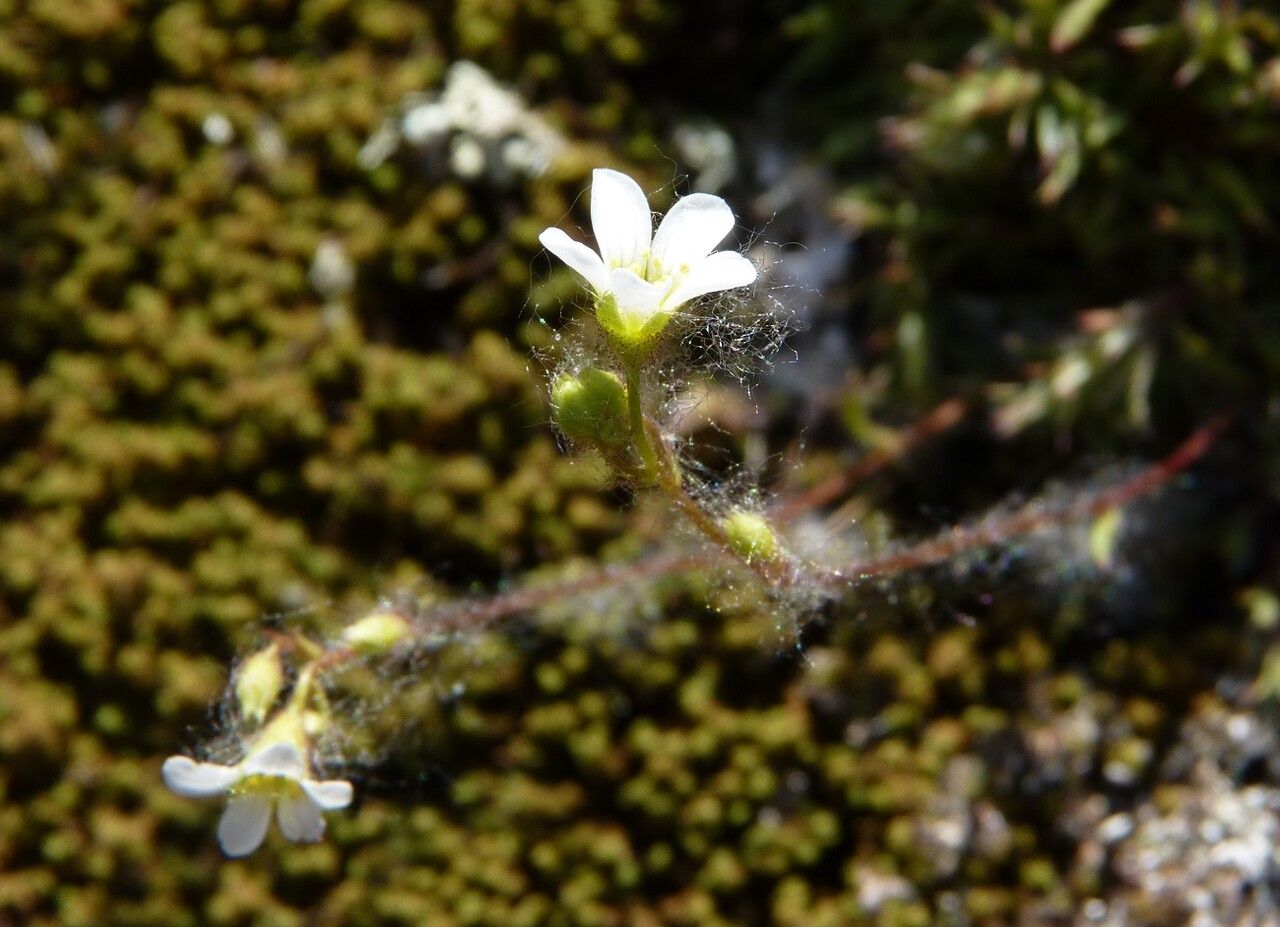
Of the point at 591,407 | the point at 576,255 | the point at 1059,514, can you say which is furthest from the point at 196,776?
the point at 1059,514

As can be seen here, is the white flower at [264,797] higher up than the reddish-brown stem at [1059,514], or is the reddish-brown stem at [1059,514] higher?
the reddish-brown stem at [1059,514]

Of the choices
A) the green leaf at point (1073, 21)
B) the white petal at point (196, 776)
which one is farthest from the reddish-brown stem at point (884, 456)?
the white petal at point (196, 776)

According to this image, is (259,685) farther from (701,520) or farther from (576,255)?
(576,255)

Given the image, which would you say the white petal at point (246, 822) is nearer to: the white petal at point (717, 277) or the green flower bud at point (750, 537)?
the green flower bud at point (750, 537)

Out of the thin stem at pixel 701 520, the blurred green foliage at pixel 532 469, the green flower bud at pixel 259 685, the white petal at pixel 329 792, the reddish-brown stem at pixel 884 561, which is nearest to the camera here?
the thin stem at pixel 701 520

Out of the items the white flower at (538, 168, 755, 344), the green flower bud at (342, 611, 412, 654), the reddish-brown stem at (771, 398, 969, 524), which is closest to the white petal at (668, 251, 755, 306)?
the white flower at (538, 168, 755, 344)

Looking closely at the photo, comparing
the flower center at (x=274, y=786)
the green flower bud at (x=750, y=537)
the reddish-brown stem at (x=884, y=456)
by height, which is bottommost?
the flower center at (x=274, y=786)
